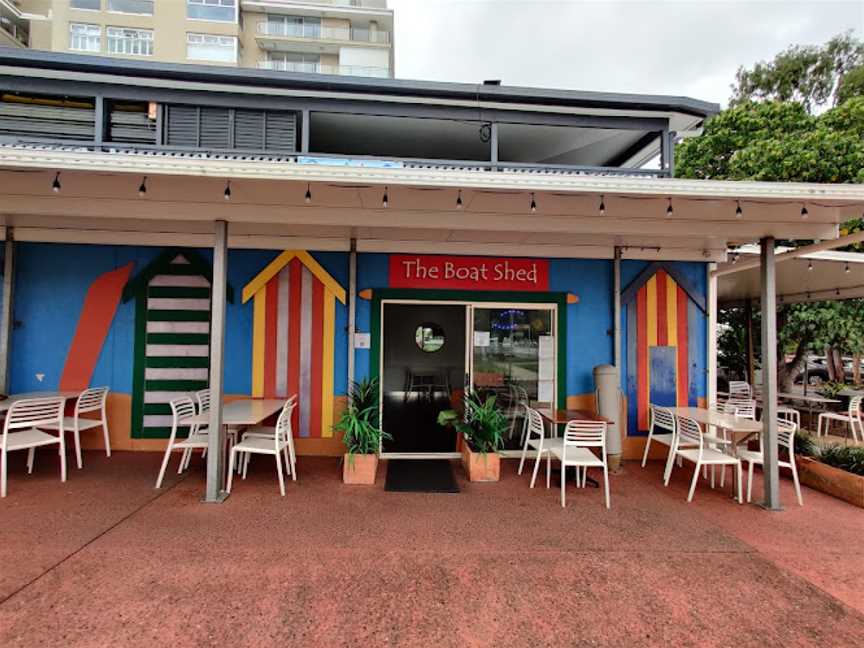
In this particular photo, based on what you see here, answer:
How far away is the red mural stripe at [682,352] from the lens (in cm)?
579

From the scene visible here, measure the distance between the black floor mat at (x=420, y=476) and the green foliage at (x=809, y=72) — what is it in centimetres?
1641

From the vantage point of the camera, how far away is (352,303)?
5.42 m

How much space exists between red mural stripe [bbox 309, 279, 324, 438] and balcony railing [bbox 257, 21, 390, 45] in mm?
30207

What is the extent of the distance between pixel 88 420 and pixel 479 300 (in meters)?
4.85

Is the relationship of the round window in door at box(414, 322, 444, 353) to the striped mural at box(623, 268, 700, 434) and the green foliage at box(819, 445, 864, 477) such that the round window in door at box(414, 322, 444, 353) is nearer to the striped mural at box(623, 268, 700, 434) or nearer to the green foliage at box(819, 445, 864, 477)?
the striped mural at box(623, 268, 700, 434)

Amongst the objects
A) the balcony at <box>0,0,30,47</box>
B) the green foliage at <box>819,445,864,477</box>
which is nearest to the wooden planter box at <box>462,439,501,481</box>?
the green foliage at <box>819,445,864,477</box>

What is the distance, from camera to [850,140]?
8945 millimetres

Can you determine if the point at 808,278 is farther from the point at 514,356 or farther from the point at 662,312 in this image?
the point at 514,356

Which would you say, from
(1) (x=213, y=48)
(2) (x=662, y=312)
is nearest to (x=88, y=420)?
(2) (x=662, y=312)

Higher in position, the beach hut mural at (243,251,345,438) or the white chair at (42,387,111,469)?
the beach hut mural at (243,251,345,438)

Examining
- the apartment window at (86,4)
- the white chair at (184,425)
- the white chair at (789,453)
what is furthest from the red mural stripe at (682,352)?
the apartment window at (86,4)

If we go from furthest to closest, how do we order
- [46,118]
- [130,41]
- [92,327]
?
[130,41], [46,118], [92,327]

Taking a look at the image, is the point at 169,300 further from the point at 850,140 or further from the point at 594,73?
the point at 594,73

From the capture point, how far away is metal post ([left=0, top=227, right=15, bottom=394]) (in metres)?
5.19
